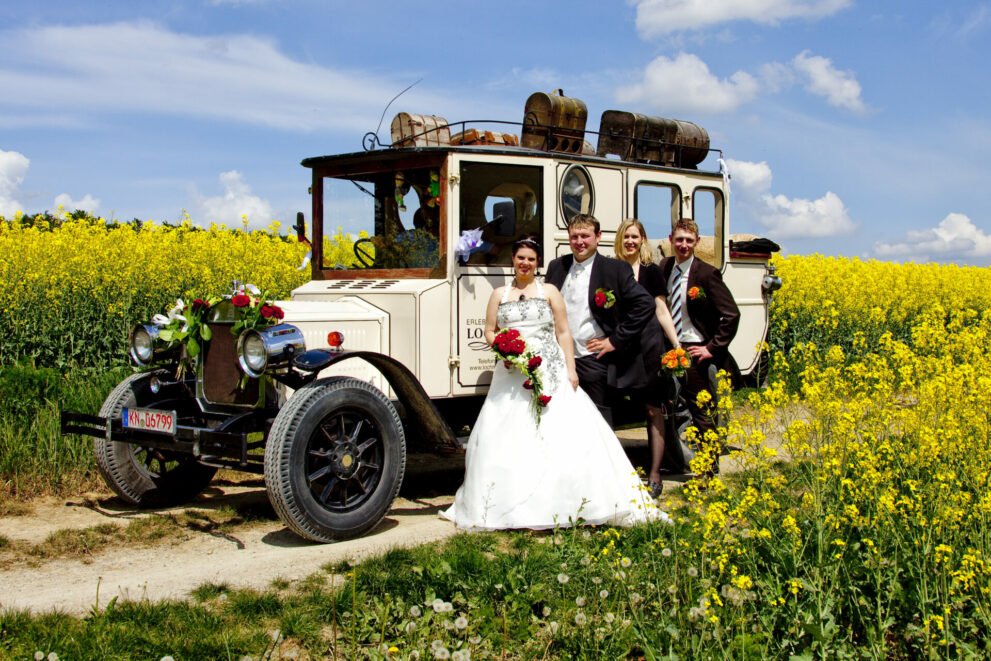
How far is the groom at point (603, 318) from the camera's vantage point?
5.53m

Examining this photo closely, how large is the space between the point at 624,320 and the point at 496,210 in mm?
1265

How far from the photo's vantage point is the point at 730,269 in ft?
24.8

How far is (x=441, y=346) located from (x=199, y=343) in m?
1.55

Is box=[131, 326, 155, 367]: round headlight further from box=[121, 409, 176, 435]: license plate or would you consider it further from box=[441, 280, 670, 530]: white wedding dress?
box=[441, 280, 670, 530]: white wedding dress

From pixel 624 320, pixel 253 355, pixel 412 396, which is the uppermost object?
pixel 624 320

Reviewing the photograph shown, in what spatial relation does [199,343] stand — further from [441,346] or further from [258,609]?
[258,609]

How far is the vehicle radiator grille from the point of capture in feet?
16.4

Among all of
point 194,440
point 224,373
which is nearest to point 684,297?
point 224,373

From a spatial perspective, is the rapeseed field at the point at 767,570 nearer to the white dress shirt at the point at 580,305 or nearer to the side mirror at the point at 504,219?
the white dress shirt at the point at 580,305

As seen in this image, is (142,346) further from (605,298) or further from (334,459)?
(605,298)

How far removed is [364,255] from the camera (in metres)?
6.37

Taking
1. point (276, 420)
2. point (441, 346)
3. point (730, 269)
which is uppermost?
point (730, 269)

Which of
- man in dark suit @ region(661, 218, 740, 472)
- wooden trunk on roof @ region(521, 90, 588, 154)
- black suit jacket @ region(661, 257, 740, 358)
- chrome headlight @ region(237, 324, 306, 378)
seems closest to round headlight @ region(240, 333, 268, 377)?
chrome headlight @ region(237, 324, 306, 378)

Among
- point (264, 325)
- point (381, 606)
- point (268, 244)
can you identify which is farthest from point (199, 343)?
point (268, 244)
